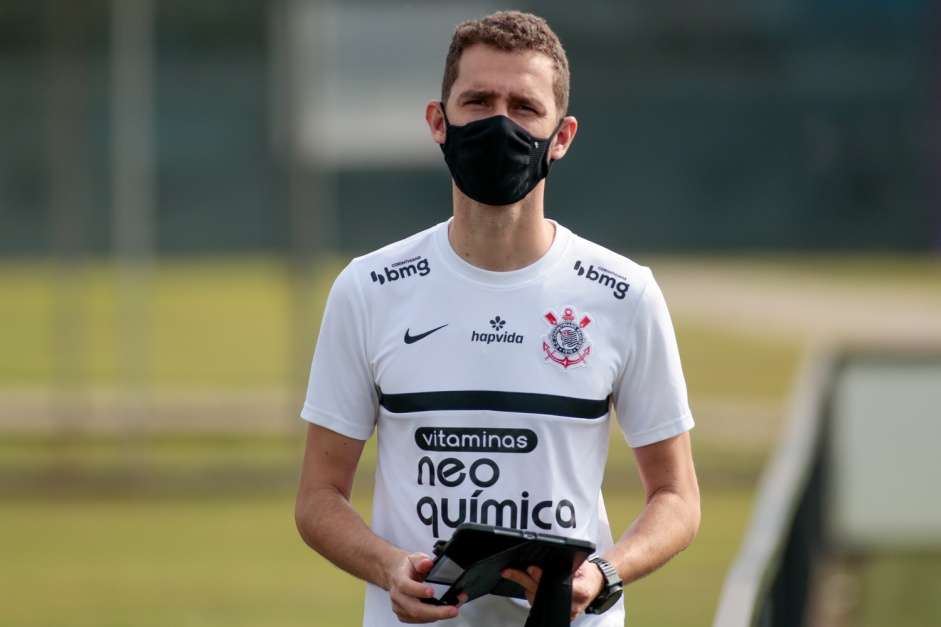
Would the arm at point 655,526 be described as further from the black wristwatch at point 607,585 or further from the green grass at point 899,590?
the green grass at point 899,590

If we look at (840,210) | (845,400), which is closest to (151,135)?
(840,210)

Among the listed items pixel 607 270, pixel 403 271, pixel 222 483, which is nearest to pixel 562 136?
pixel 607 270

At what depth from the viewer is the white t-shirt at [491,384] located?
2719 mm

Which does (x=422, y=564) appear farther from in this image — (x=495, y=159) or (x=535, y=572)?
(x=495, y=159)

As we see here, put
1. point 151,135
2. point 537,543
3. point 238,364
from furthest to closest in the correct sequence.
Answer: point 151,135
point 238,364
point 537,543

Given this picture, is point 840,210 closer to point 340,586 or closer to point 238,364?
point 238,364

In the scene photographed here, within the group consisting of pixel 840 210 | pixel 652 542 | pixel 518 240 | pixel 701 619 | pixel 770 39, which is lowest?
pixel 701 619

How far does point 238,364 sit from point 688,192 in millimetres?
19473

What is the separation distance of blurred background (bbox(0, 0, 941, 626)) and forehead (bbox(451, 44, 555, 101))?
16.2 feet

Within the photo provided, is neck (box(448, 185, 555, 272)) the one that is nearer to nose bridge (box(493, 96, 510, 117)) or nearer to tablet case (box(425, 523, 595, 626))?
nose bridge (box(493, 96, 510, 117))

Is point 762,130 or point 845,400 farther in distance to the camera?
point 762,130

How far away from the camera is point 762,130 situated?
3662 centimetres

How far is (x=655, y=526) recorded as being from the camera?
2770 millimetres

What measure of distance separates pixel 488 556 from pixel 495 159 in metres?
0.72
